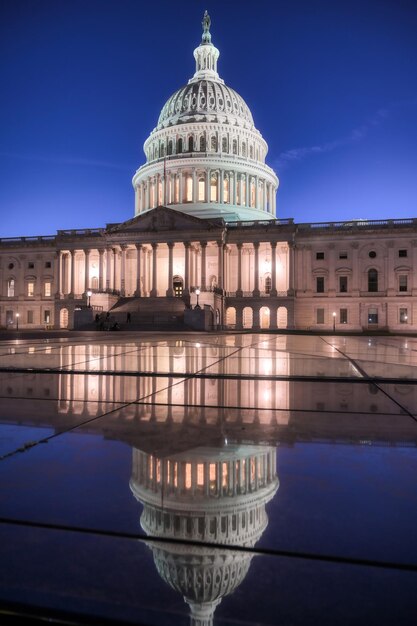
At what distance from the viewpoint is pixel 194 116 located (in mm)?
93562

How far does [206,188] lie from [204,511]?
295 ft

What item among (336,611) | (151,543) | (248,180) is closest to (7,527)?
(151,543)

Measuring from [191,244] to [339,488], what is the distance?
231 feet

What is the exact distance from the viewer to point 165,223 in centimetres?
7200

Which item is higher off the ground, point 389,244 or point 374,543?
point 389,244

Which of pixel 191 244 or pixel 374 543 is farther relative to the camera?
pixel 191 244

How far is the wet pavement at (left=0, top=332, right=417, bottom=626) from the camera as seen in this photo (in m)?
1.66

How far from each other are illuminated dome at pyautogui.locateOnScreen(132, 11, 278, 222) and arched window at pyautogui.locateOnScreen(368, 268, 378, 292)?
26.0m

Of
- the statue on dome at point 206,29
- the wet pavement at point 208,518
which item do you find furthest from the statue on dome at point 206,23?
the wet pavement at point 208,518

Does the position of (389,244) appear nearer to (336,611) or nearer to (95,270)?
(95,270)

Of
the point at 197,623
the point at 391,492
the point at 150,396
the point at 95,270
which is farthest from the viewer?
the point at 95,270

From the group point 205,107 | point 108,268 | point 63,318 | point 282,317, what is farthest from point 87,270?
point 205,107

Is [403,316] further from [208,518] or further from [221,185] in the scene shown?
[208,518]

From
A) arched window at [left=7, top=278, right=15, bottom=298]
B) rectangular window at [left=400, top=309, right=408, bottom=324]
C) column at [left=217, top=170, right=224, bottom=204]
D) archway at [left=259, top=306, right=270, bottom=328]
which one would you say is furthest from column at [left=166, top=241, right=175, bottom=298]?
rectangular window at [left=400, top=309, right=408, bottom=324]
